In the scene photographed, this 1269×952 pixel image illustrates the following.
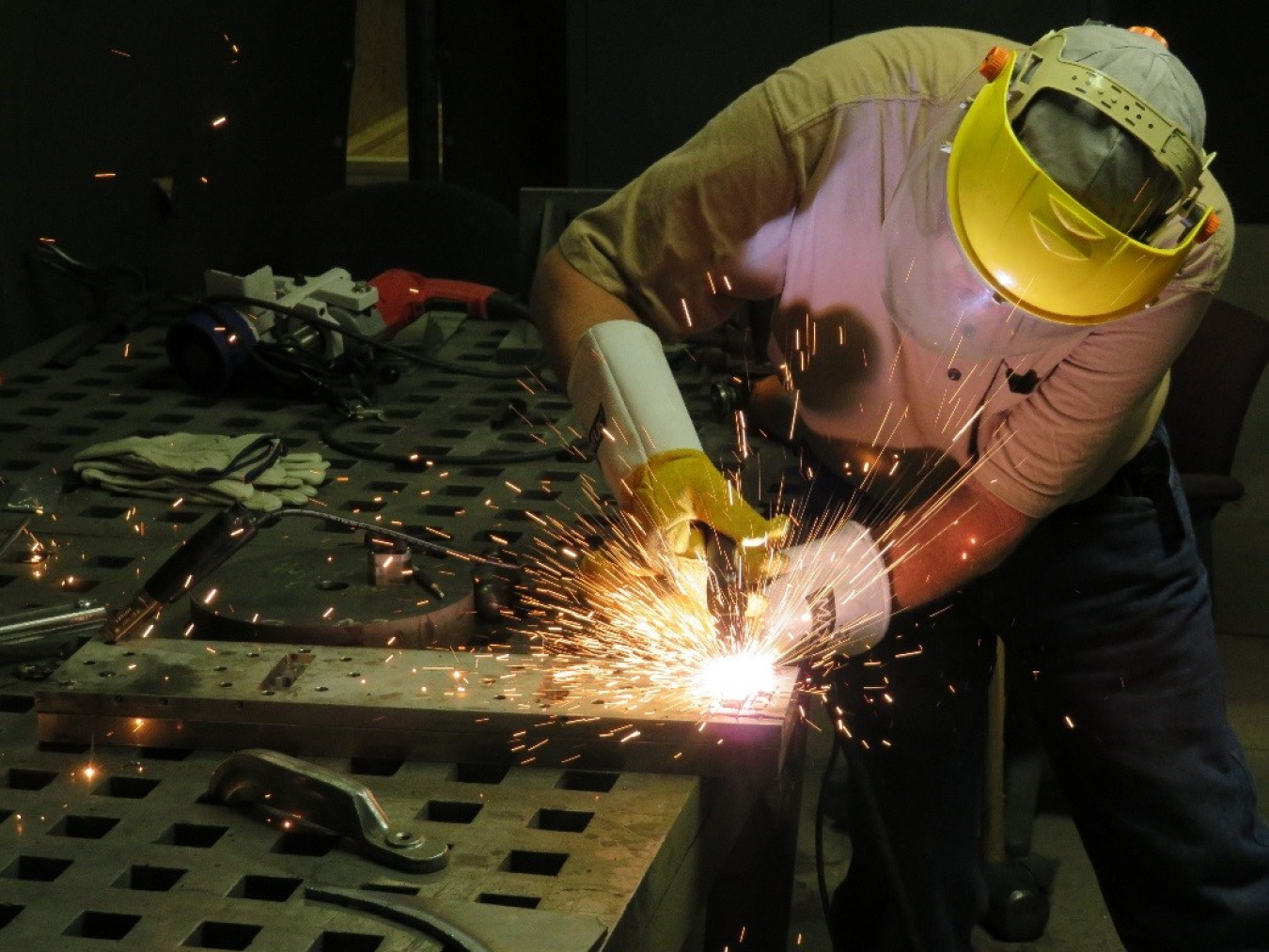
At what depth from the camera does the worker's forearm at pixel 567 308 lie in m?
1.93

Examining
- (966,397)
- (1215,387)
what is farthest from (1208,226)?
(1215,387)

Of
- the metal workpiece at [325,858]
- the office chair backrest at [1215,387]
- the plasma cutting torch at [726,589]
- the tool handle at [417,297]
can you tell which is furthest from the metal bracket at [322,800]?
the office chair backrest at [1215,387]

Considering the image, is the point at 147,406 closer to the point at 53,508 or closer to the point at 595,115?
the point at 53,508

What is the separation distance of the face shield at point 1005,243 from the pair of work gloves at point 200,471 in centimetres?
90

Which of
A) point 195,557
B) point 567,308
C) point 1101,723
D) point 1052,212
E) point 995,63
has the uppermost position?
point 995,63

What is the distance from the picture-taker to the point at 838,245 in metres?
1.92

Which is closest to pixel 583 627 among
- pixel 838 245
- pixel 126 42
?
pixel 838 245

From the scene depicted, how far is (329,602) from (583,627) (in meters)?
0.28

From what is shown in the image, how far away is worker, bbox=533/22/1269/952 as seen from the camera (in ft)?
4.99

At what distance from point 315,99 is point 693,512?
372 cm

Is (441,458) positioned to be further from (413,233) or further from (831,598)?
(413,233)

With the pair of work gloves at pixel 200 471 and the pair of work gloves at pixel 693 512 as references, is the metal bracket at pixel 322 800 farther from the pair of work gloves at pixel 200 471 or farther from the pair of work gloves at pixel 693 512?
the pair of work gloves at pixel 200 471

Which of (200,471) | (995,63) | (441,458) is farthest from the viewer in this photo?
(441,458)

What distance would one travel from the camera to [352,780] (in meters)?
1.31
